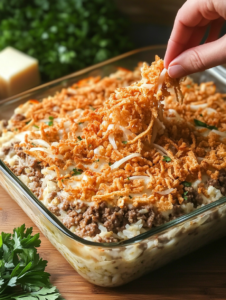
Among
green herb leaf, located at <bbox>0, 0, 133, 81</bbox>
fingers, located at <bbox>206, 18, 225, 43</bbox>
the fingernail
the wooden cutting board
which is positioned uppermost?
fingers, located at <bbox>206, 18, 225, 43</bbox>

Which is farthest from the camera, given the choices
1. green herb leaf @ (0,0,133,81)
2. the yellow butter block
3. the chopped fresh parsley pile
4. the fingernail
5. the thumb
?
green herb leaf @ (0,0,133,81)

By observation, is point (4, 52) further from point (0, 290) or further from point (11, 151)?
point (0, 290)

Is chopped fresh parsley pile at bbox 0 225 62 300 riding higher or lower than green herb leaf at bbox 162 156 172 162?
lower

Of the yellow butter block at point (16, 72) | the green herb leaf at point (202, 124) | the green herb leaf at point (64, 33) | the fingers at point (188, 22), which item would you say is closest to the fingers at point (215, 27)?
the fingers at point (188, 22)

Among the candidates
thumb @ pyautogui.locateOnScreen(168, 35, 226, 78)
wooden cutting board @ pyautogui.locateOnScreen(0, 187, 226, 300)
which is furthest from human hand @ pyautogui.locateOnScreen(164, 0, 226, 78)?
wooden cutting board @ pyautogui.locateOnScreen(0, 187, 226, 300)

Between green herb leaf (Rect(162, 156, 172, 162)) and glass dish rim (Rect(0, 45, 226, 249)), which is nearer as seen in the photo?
glass dish rim (Rect(0, 45, 226, 249))

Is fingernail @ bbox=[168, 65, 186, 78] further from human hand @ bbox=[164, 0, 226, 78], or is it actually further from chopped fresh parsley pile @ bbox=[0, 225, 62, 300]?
chopped fresh parsley pile @ bbox=[0, 225, 62, 300]

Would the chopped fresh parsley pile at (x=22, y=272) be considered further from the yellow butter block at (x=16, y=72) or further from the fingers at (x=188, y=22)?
the yellow butter block at (x=16, y=72)
